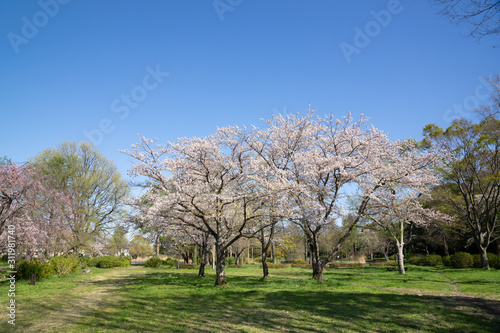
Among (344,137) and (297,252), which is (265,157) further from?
(297,252)

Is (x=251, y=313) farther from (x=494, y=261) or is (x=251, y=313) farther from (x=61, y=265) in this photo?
(x=494, y=261)

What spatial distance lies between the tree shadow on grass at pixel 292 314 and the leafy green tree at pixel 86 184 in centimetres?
2081

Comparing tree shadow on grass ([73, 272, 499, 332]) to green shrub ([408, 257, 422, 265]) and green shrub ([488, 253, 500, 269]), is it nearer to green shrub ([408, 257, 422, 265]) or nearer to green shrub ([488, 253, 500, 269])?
green shrub ([488, 253, 500, 269])

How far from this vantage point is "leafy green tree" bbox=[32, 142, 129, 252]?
1086 inches

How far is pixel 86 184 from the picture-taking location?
29.0m

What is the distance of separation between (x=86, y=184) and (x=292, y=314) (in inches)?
1089

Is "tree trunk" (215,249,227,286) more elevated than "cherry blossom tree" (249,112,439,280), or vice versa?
"cherry blossom tree" (249,112,439,280)

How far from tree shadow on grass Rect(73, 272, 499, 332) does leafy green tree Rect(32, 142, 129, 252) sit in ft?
68.3

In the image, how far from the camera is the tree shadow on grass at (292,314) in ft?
21.1

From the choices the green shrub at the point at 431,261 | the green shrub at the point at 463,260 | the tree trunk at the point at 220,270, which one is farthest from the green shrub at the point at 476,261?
the tree trunk at the point at 220,270

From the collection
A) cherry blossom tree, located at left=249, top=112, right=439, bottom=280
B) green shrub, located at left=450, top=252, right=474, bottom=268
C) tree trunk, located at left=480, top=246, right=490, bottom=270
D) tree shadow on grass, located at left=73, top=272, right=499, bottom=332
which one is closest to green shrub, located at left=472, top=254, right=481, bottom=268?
green shrub, located at left=450, top=252, right=474, bottom=268

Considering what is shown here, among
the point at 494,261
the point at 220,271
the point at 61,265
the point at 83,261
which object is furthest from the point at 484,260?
the point at 83,261

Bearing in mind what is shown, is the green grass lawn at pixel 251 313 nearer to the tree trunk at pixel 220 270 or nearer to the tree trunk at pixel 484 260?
the tree trunk at pixel 220 270

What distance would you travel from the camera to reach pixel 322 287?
12.8 metres
